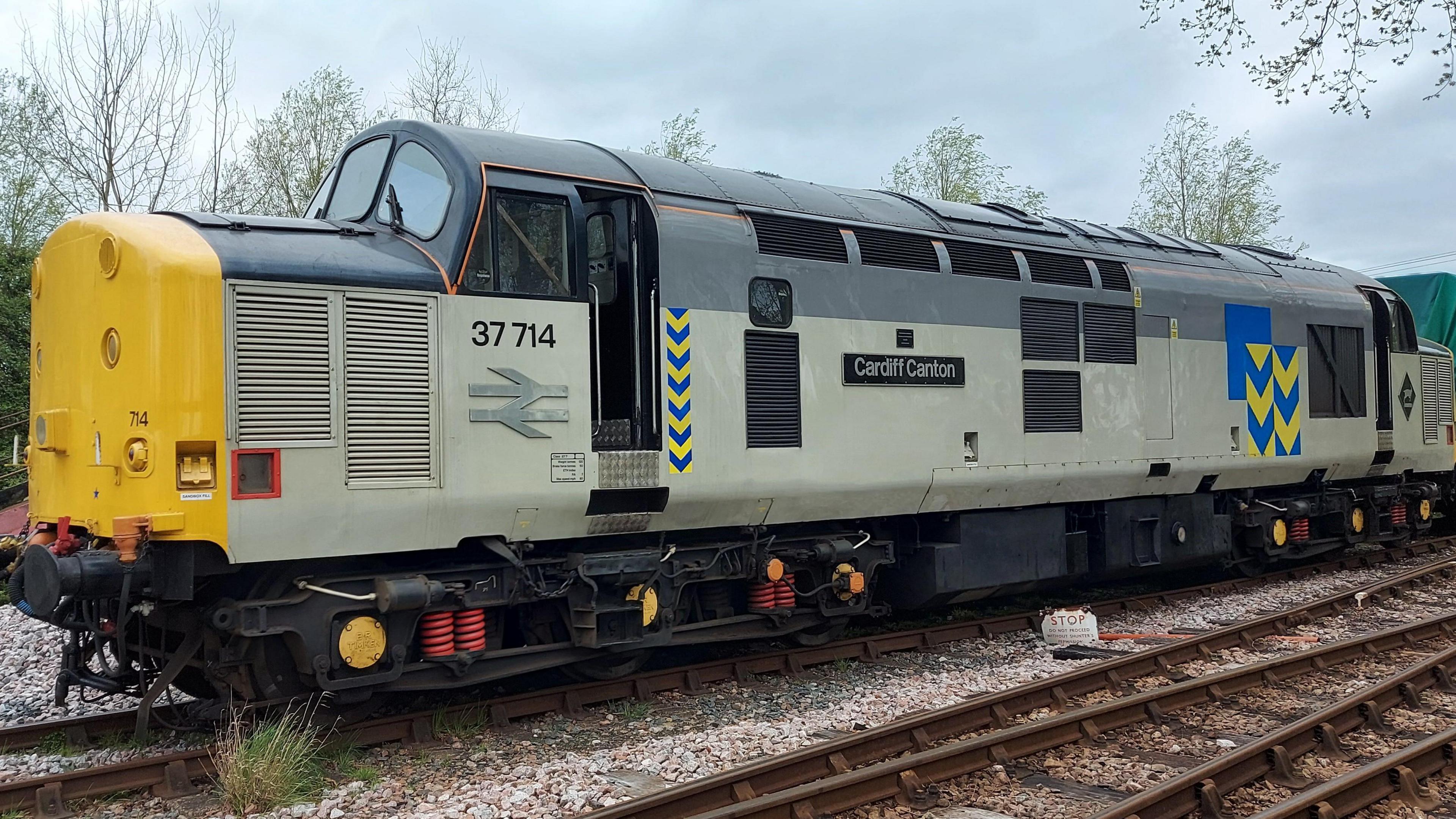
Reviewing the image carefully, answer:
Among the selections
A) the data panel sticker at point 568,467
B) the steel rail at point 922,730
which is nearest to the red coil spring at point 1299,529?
the steel rail at point 922,730

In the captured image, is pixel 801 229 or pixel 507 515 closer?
pixel 507 515

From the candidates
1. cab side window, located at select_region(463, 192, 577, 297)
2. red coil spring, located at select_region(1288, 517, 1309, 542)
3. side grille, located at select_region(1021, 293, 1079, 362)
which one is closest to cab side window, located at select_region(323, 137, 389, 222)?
cab side window, located at select_region(463, 192, 577, 297)

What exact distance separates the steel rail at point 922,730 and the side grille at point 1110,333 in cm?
262

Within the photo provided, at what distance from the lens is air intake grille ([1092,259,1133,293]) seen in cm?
1035

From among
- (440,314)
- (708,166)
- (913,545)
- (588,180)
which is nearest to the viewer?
(440,314)

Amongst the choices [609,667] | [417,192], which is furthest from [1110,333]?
[417,192]

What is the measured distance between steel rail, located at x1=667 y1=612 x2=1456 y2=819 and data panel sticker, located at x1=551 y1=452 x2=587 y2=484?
223cm

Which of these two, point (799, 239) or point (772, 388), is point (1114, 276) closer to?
point (799, 239)

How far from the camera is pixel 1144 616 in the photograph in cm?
1077

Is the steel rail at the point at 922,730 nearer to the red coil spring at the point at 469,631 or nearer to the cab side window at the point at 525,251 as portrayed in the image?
the red coil spring at the point at 469,631

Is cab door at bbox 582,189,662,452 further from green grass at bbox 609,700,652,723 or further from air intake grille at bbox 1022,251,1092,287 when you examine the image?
air intake grille at bbox 1022,251,1092,287

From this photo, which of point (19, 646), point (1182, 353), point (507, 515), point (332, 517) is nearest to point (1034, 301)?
point (1182, 353)

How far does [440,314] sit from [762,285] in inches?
97.8

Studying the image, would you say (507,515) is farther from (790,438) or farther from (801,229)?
(801,229)
